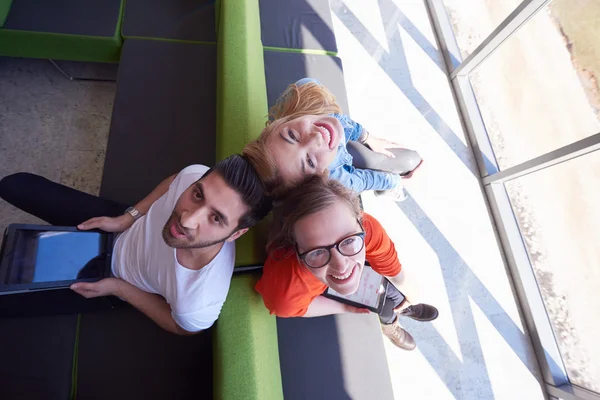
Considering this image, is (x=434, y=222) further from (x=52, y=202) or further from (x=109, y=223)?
(x=52, y=202)

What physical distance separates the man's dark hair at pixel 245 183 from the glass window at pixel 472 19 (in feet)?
9.28

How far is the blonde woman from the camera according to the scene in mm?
1340

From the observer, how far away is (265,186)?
1.29m

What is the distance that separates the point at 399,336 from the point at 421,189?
117 centimetres

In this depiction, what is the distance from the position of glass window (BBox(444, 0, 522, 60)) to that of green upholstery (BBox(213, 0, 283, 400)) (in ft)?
7.20

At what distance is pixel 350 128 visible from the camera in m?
1.96

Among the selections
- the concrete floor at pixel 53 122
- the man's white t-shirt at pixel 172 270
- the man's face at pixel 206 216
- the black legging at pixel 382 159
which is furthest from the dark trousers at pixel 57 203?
the black legging at pixel 382 159

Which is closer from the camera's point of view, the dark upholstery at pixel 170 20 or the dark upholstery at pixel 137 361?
the dark upholstery at pixel 137 361

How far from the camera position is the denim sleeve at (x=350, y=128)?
1.90 meters

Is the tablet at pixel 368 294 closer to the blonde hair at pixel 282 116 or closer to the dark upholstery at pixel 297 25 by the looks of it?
the blonde hair at pixel 282 116

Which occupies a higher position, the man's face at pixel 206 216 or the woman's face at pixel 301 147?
the woman's face at pixel 301 147

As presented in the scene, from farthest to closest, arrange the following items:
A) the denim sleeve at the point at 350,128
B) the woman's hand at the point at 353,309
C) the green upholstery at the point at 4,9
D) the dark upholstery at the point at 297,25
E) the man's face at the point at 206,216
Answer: the dark upholstery at the point at 297,25
the green upholstery at the point at 4,9
the denim sleeve at the point at 350,128
the woman's hand at the point at 353,309
the man's face at the point at 206,216

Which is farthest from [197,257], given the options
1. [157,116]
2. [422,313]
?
[422,313]

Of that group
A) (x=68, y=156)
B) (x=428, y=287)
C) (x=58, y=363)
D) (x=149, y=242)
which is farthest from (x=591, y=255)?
(x=68, y=156)
